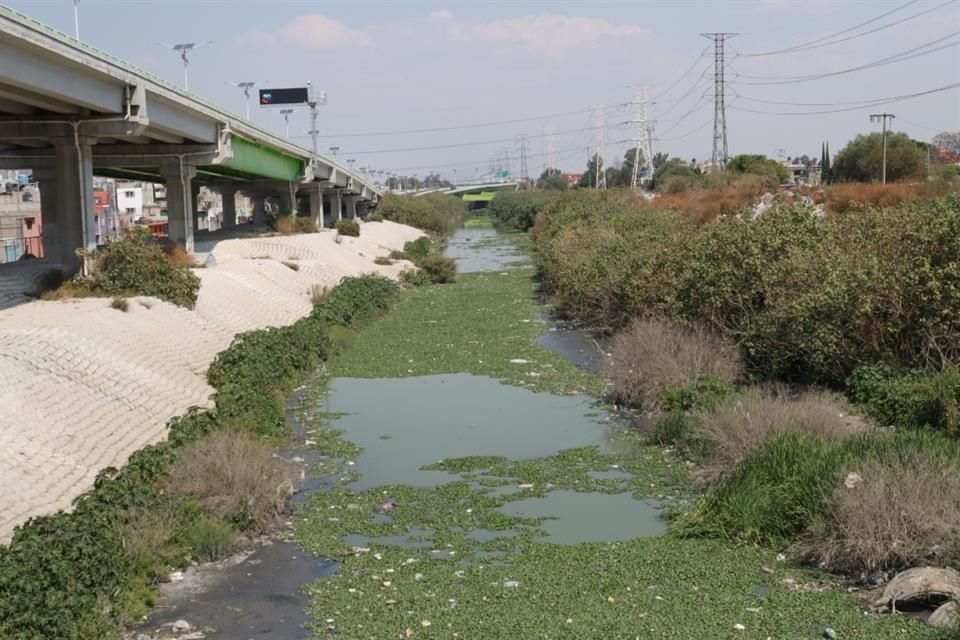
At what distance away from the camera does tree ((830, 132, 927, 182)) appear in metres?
64.9

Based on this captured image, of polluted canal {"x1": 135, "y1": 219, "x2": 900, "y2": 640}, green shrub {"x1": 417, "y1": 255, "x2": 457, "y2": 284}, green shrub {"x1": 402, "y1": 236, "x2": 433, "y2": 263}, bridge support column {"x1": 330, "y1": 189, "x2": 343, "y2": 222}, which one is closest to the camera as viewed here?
polluted canal {"x1": 135, "y1": 219, "x2": 900, "y2": 640}

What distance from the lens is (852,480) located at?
1347 centimetres

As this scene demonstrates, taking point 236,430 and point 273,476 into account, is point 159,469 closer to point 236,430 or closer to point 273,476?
point 273,476

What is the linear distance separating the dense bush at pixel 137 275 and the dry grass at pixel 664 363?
1330cm

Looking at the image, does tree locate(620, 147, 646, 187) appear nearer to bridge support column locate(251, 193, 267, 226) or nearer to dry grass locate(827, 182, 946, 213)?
bridge support column locate(251, 193, 267, 226)

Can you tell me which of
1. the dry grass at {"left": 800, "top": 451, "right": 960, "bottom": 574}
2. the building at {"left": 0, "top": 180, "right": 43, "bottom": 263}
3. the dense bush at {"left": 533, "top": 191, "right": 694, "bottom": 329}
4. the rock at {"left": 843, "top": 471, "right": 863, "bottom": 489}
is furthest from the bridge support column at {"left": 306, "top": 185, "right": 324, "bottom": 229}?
the dry grass at {"left": 800, "top": 451, "right": 960, "bottom": 574}

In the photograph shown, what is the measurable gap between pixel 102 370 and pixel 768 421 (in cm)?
1234

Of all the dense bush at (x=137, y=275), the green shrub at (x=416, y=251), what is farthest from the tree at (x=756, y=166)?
the dense bush at (x=137, y=275)

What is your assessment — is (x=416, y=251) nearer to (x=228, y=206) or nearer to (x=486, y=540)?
(x=228, y=206)

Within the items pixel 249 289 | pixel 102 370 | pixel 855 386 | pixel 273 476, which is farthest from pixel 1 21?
pixel 855 386

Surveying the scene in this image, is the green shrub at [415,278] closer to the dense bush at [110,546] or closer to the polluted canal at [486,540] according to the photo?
the polluted canal at [486,540]

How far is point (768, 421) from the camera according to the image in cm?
1727

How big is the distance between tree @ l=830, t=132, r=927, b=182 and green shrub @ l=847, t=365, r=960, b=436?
4350 cm

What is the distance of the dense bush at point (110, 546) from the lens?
431 inches
